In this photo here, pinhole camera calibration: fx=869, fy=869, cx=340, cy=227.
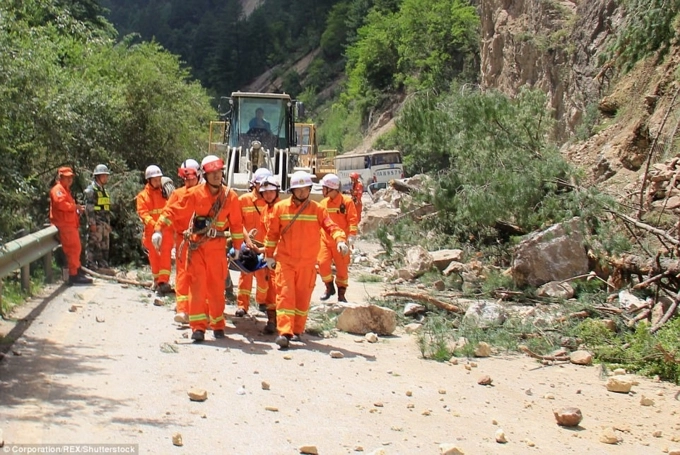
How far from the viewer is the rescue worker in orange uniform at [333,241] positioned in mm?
11102

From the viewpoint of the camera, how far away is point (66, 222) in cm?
1161

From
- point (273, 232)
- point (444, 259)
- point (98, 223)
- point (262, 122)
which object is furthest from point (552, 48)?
point (273, 232)

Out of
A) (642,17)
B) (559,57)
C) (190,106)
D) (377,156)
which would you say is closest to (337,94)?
(377,156)

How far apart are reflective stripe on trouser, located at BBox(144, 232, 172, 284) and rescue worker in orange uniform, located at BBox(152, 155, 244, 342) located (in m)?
2.08

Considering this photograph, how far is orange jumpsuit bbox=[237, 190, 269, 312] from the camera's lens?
9.32 m

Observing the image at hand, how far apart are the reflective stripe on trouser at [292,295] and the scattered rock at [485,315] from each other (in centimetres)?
201

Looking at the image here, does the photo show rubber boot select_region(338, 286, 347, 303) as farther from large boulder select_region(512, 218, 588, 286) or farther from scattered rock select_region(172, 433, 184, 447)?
scattered rock select_region(172, 433, 184, 447)

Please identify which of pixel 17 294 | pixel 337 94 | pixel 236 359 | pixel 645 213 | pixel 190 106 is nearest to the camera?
pixel 236 359

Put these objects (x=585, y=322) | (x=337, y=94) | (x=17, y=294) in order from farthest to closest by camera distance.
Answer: (x=337, y=94) → (x=17, y=294) → (x=585, y=322)

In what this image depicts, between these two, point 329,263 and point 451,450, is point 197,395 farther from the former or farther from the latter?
point 329,263

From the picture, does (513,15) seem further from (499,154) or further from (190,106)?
(499,154)

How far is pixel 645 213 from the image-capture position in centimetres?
1103

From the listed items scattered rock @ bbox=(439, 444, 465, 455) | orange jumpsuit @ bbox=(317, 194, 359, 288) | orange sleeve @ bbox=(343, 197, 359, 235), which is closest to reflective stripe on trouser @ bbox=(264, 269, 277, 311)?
orange jumpsuit @ bbox=(317, 194, 359, 288)

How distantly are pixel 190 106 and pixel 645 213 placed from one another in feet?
41.1
